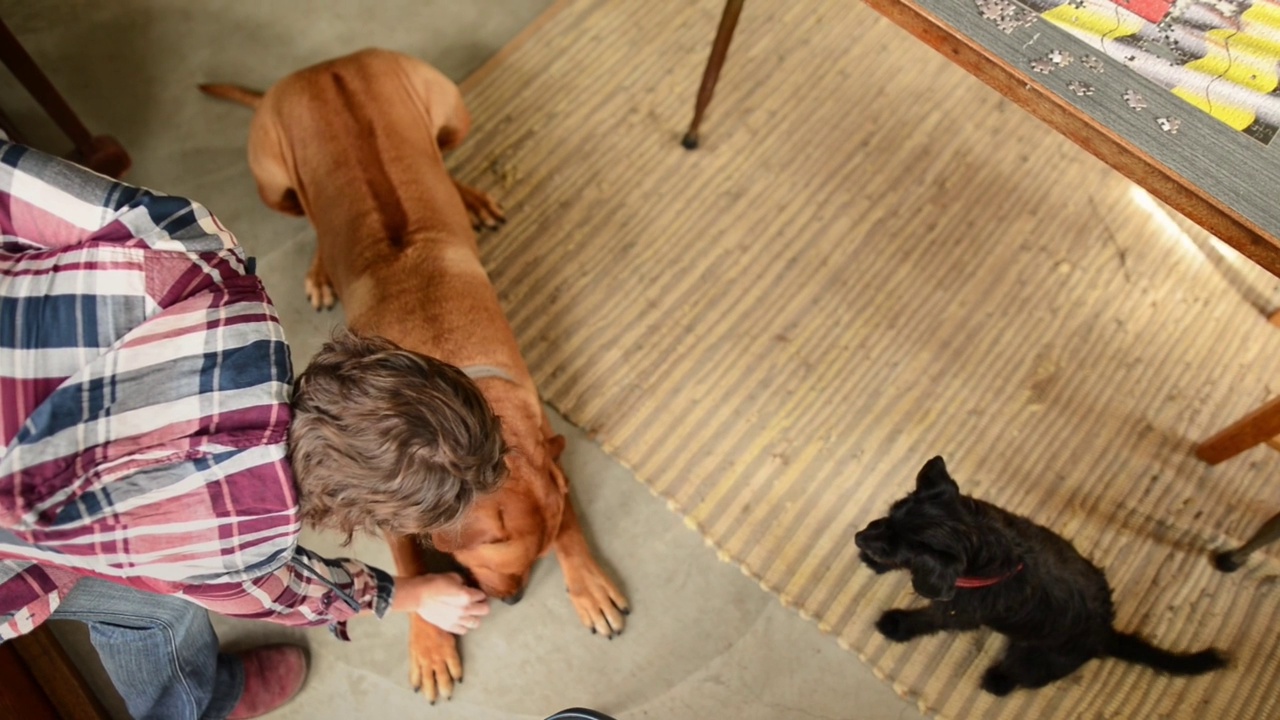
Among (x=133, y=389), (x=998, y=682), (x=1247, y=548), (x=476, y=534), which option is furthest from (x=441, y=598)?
(x=1247, y=548)

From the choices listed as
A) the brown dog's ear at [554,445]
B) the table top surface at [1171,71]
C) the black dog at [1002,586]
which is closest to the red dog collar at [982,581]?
the black dog at [1002,586]

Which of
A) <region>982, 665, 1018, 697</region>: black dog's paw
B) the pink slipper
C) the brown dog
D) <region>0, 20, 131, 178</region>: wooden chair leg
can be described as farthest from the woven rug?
<region>0, 20, 131, 178</region>: wooden chair leg

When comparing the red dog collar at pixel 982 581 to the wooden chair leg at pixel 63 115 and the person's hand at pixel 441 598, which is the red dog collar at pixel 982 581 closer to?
the person's hand at pixel 441 598

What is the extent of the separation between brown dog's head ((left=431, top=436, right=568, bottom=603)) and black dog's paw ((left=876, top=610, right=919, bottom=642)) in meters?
0.85

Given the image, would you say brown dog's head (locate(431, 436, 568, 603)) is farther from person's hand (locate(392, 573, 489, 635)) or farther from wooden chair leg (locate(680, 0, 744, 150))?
wooden chair leg (locate(680, 0, 744, 150))

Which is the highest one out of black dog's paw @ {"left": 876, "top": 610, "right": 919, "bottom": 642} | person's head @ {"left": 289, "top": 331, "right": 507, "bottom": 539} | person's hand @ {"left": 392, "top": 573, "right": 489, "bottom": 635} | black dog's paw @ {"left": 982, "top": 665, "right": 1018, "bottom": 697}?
person's head @ {"left": 289, "top": 331, "right": 507, "bottom": 539}

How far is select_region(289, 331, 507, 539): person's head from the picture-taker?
945 mm

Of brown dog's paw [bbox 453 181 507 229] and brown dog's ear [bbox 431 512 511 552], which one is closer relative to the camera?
brown dog's ear [bbox 431 512 511 552]

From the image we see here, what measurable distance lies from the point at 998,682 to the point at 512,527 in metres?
1.19

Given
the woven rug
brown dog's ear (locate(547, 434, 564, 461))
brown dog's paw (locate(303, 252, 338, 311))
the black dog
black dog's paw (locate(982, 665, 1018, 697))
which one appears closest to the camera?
the black dog

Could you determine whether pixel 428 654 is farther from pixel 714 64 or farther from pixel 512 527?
pixel 714 64

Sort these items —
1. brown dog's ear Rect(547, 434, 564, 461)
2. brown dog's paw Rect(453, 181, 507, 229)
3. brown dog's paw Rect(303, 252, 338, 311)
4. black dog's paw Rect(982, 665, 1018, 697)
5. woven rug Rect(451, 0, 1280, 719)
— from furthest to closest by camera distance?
1. brown dog's paw Rect(453, 181, 507, 229)
2. brown dog's paw Rect(303, 252, 338, 311)
3. woven rug Rect(451, 0, 1280, 719)
4. black dog's paw Rect(982, 665, 1018, 697)
5. brown dog's ear Rect(547, 434, 564, 461)

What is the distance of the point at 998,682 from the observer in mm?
1767

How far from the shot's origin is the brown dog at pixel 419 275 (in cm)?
149
